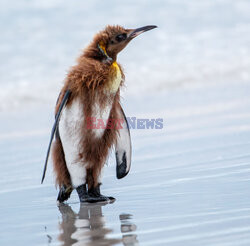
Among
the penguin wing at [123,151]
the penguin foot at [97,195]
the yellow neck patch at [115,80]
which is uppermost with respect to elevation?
the yellow neck patch at [115,80]

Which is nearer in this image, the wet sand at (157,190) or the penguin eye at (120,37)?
the wet sand at (157,190)

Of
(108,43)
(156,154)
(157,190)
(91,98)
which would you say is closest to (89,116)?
(91,98)

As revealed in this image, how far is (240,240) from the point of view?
2.57m

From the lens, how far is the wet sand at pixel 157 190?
2859 millimetres

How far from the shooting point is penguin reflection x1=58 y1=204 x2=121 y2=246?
2.82 metres

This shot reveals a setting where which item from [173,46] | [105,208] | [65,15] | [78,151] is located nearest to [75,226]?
[105,208]

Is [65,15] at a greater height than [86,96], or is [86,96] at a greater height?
[65,15]

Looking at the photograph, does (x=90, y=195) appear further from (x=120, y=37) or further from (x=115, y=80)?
(x=120, y=37)

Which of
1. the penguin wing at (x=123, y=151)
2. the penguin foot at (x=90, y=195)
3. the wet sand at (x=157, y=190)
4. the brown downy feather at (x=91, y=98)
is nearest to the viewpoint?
the wet sand at (x=157, y=190)

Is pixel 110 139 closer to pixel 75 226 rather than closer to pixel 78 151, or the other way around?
pixel 78 151

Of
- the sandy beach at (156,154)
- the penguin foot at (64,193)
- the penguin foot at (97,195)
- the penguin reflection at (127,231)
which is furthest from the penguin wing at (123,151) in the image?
the penguin reflection at (127,231)

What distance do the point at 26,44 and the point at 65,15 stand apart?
314cm

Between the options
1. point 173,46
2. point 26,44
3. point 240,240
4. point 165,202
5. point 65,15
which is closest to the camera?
point 240,240

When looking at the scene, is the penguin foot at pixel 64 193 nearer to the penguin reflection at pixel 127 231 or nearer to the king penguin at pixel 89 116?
the king penguin at pixel 89 116
